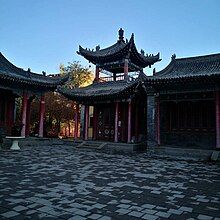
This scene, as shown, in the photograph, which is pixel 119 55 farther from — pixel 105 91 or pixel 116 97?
pixel 116 97

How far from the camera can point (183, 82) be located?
12719 millimetres

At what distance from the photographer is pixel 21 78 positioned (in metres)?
15.9

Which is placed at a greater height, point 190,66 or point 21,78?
point 190,66

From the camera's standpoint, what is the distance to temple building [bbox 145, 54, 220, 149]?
1257 centimetres

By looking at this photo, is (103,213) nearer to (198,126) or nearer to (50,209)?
(50,209)

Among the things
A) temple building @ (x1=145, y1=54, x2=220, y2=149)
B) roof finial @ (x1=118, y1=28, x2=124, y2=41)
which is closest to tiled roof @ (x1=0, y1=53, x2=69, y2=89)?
roof finial @ (x1=118, y1=28, x2=124, y2=41)

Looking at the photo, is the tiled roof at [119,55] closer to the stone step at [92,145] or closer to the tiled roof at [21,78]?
the tiled roof at [21,78]

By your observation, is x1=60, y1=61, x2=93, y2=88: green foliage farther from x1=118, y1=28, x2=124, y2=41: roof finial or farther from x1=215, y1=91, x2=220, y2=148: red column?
x1=215, y1=91, x2=220, y2=148: red column

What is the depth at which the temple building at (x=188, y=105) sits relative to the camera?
12.6 meters

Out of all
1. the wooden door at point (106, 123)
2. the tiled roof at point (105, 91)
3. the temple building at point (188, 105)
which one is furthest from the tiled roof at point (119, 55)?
the temple building at point (188, 105)

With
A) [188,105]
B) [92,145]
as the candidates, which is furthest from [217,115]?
[92,145]

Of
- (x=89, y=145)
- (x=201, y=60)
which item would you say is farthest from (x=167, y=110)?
(x=89, y=145)

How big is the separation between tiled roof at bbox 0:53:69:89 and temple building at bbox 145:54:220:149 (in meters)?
7.87

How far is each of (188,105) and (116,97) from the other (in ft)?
15.9
